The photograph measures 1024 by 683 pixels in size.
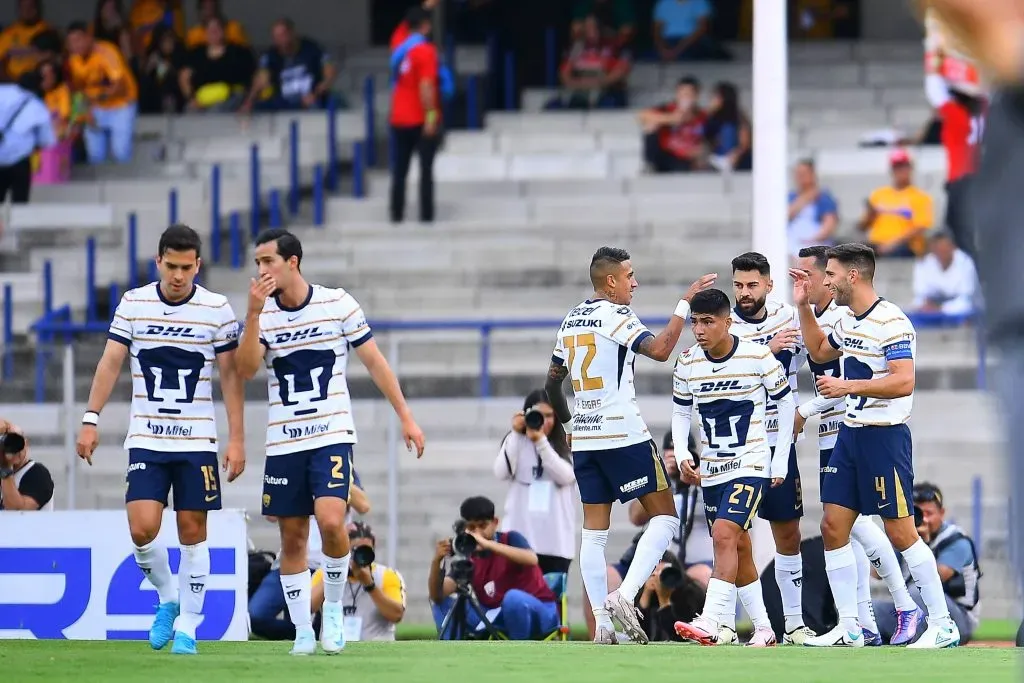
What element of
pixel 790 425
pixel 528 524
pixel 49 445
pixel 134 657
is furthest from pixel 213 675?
pixel 49 445

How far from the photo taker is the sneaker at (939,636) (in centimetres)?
1038

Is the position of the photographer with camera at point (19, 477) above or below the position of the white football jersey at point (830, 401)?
below

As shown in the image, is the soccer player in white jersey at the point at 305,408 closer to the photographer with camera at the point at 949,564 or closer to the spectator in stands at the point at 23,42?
the photographer with camera at the point at 949,564

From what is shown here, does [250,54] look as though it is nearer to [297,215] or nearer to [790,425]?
Answer: [297,215]

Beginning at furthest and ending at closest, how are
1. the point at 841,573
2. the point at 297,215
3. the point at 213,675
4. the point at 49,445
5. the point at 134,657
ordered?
the point at 297,215, the point at 49,445, the point at 841,573, the point at 134,657, the point at 213,675

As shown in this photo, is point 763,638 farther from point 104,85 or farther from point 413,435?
point 104,85

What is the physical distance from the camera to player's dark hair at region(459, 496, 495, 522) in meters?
12.9

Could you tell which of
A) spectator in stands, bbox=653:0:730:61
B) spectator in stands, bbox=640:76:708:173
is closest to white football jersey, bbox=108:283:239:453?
spectator in stands, bbox=640:76:708:173

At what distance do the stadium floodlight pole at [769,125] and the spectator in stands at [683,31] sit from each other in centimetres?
819

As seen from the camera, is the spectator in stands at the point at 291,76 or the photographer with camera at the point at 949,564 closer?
the photographer with camera at the point at 949,564

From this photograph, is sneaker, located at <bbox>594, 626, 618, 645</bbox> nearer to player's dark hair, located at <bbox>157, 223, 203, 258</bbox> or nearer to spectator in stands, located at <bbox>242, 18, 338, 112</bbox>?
player's dark hair, located at <bbox>157, 223, 203, 258</bbox>

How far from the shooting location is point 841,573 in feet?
34.9

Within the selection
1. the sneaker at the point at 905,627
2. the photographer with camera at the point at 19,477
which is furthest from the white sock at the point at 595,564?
the photographer with camera at the point at 19,477

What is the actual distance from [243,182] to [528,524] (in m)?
8.86
